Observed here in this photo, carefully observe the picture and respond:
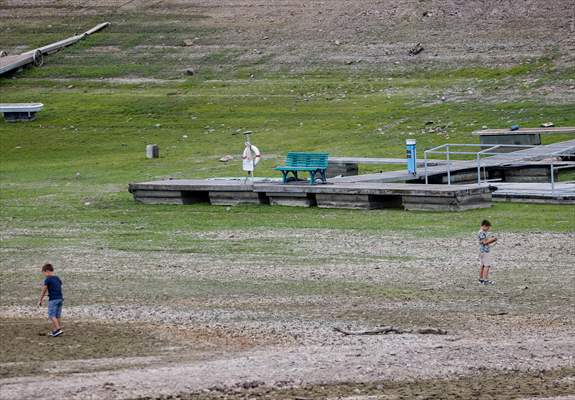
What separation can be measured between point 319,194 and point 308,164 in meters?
0.98

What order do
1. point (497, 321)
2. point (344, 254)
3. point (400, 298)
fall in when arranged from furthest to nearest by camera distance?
point (344, 254)
point (400, 298)
point (497, 321)

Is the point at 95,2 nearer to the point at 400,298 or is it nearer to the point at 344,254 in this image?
the point at 344,254

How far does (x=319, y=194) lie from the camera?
33.9 meters

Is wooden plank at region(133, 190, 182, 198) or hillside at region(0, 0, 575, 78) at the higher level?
hillside at region(0, 0, 575, 78)

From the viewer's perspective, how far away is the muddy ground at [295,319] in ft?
60.8

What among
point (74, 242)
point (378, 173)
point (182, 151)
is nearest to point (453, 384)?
point (74, 242)

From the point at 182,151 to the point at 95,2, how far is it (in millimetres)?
22088

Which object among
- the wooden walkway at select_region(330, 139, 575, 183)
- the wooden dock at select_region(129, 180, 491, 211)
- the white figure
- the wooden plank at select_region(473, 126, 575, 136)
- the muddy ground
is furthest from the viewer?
the wooden plank at select_region(473, 126, 575, 136)

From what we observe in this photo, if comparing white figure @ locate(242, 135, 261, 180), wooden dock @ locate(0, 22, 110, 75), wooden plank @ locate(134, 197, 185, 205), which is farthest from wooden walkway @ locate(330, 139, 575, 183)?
wooden dock @ locate(0, 22, 110, 75)

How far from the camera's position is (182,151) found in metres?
45.4

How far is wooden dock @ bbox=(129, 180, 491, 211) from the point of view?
32.2 m

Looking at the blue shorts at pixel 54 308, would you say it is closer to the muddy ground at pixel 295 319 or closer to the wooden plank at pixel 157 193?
the muddy ground at pixel 295 319

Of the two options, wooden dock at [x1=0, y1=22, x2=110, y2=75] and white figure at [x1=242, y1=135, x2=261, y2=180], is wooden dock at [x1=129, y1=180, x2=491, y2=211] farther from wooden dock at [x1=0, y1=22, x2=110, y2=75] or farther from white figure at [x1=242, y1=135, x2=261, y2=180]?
wooden dock at [x1=0, y1=22, x2=110, y2=75]

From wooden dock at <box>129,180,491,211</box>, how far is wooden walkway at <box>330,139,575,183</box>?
1504mm
